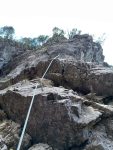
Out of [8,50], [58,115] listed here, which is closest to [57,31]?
[8,50]

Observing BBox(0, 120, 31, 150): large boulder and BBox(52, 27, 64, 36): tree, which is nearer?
BBox(0, 120, 31, 150): large boulder

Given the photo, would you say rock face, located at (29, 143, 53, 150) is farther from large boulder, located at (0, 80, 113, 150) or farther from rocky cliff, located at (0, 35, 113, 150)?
large boulder, located at (0, 80, 113, 150)

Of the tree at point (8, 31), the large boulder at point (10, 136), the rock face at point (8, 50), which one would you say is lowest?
the large boulder at point (10, 136)

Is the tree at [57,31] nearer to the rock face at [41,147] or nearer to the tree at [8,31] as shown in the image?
the tree at [8,31]

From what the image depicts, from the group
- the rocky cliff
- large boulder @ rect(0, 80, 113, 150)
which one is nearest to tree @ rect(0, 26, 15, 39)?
the rocky cliff

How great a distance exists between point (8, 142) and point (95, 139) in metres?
3.42

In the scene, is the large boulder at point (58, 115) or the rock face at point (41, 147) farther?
the large boulder at point (58, 115)

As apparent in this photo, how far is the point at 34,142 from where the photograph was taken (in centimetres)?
1184

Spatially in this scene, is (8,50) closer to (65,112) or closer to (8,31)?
(8,31)

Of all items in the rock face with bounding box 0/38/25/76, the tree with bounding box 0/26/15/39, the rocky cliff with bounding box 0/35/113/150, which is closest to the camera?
the rocky cliff with bounding box 0/35/113/150

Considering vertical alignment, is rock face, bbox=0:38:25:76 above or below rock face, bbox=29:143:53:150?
above

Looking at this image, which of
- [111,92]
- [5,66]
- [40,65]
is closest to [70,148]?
[111,92]

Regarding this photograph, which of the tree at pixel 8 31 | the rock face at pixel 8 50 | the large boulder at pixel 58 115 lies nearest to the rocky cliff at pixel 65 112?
the large boulder at pixel 58 115

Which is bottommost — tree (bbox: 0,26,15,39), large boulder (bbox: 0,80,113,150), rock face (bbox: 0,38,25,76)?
large boulder (bbox: 0,80,113,150)
